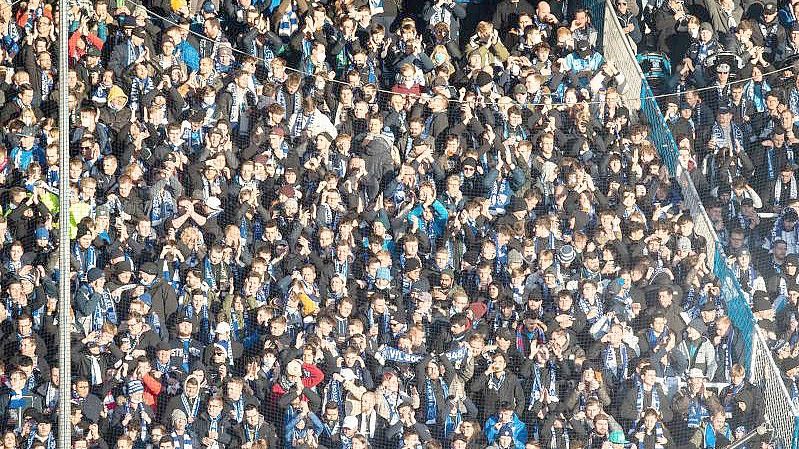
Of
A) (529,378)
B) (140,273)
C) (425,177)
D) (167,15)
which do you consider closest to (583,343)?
(529,378)

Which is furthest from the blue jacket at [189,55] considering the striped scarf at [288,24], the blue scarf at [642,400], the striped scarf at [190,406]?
the blue scarf at [642,400]

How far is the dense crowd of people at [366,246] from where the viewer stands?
13289 mm

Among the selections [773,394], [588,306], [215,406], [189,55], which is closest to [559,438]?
[588,306]

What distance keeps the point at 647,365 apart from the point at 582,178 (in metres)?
1.45

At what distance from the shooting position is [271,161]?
45.6 feet

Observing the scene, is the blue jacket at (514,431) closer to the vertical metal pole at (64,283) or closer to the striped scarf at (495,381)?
the striped scarf at (495,381)

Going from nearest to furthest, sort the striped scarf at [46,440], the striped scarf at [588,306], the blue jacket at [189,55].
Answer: the striped scarf at [46,440]
the striped scarf at [588,306]
the blue jacket at [189,55]

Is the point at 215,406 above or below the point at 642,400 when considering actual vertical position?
above

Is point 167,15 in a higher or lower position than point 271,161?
higher

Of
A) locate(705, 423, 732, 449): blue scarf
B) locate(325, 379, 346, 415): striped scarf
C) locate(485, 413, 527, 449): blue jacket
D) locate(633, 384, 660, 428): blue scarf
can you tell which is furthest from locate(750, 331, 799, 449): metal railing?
locate(325, 379, 346, 415): striped scarf

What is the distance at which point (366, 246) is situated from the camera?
13859mm

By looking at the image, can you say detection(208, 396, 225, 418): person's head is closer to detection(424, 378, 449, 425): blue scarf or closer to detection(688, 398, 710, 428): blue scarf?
detection(424, 378, 449, 425): blue scarf

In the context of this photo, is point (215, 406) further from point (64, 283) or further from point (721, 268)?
point (721, 268)

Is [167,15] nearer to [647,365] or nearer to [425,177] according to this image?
[425,177]
